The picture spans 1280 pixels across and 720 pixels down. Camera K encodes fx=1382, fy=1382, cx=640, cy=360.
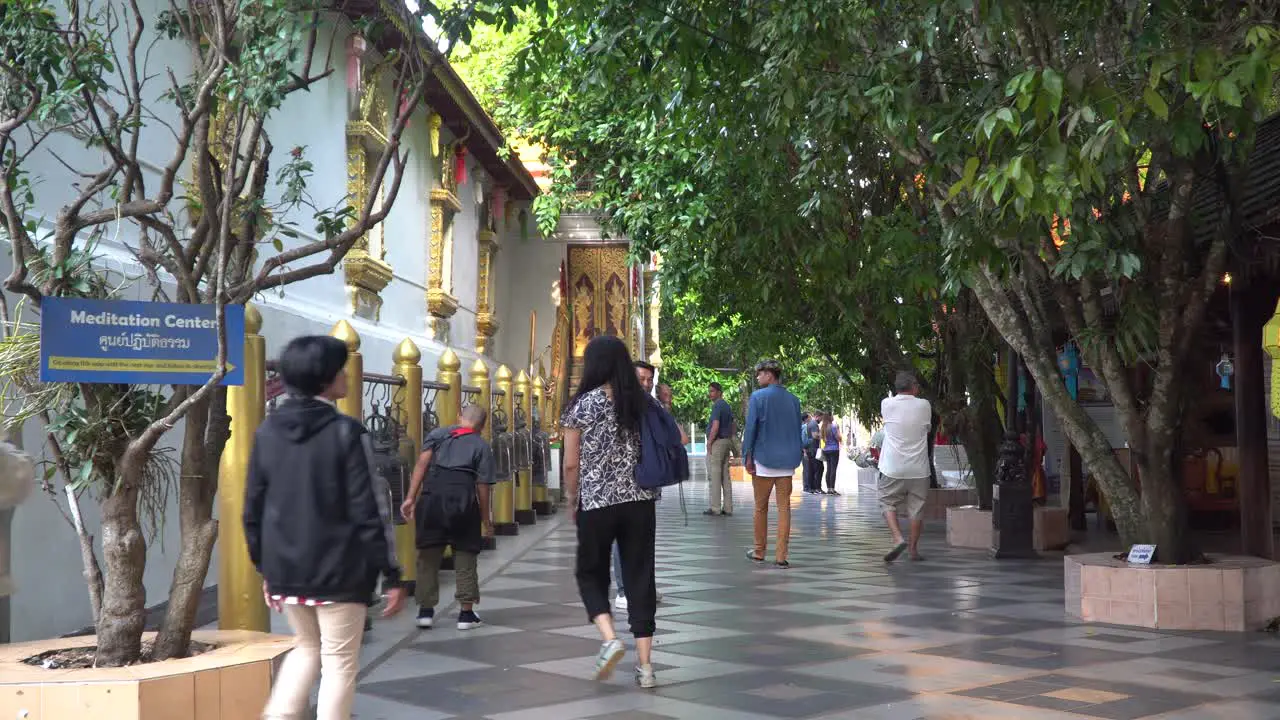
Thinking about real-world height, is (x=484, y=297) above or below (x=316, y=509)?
above

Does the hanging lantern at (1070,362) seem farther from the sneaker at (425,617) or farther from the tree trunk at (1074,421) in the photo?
the sneaker at (425,617)

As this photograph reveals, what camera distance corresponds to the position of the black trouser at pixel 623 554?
6.93 metres

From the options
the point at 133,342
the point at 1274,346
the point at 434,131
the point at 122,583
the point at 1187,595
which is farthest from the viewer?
the point at 434,131

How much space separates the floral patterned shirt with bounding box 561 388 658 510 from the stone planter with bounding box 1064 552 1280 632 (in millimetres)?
3612

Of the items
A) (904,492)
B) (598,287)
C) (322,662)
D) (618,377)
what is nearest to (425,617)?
(618,377)

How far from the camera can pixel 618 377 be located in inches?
277

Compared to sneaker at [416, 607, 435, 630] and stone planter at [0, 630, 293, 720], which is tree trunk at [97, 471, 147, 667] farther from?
sneaker at [416, 607, 435, 630]

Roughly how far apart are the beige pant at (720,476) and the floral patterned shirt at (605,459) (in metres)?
12.9

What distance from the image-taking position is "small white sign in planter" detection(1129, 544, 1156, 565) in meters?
9.04

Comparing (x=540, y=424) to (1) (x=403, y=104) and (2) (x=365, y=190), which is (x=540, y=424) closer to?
(2) (x=365, y=190)

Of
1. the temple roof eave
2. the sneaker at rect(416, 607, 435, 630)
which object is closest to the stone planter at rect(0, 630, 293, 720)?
the sneaker at rect(416, 607, 435, 630)

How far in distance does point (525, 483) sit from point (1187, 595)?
34.5ft

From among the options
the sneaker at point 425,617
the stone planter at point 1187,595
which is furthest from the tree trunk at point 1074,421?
the sneaker at point 425,617

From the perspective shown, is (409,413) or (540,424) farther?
(540,424)
